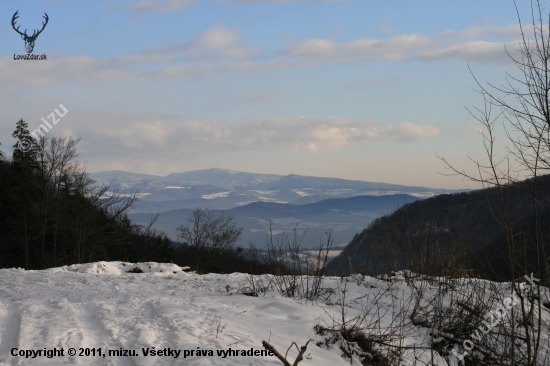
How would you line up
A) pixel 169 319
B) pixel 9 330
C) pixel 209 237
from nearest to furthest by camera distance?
pixel 9 330, pixel 169 319, pixel 209 237

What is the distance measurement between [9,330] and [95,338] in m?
1.17

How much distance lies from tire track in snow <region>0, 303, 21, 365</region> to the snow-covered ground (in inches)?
0.4

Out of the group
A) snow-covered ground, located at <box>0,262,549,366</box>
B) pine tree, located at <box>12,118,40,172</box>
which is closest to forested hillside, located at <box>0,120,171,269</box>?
pine tree, located at <box>12,118,40,172</box>

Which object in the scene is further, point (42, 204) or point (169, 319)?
point (42, 204)

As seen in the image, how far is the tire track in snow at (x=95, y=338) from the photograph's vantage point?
4.68 metres

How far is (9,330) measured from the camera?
556cm

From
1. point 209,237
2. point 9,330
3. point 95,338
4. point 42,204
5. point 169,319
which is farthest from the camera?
point 209,237

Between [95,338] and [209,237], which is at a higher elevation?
[95,338]

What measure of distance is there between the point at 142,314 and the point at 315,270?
3.66m

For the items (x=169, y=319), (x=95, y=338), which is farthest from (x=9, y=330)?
(x=169, y=319)

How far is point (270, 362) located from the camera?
5020 millimetres

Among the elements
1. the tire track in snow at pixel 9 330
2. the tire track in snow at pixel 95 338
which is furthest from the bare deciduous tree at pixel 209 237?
the tire track in snow at pixel 95 338

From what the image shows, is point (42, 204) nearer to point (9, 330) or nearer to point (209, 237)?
point (209, 237)

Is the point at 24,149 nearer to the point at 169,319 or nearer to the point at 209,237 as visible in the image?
the point at 209,237
